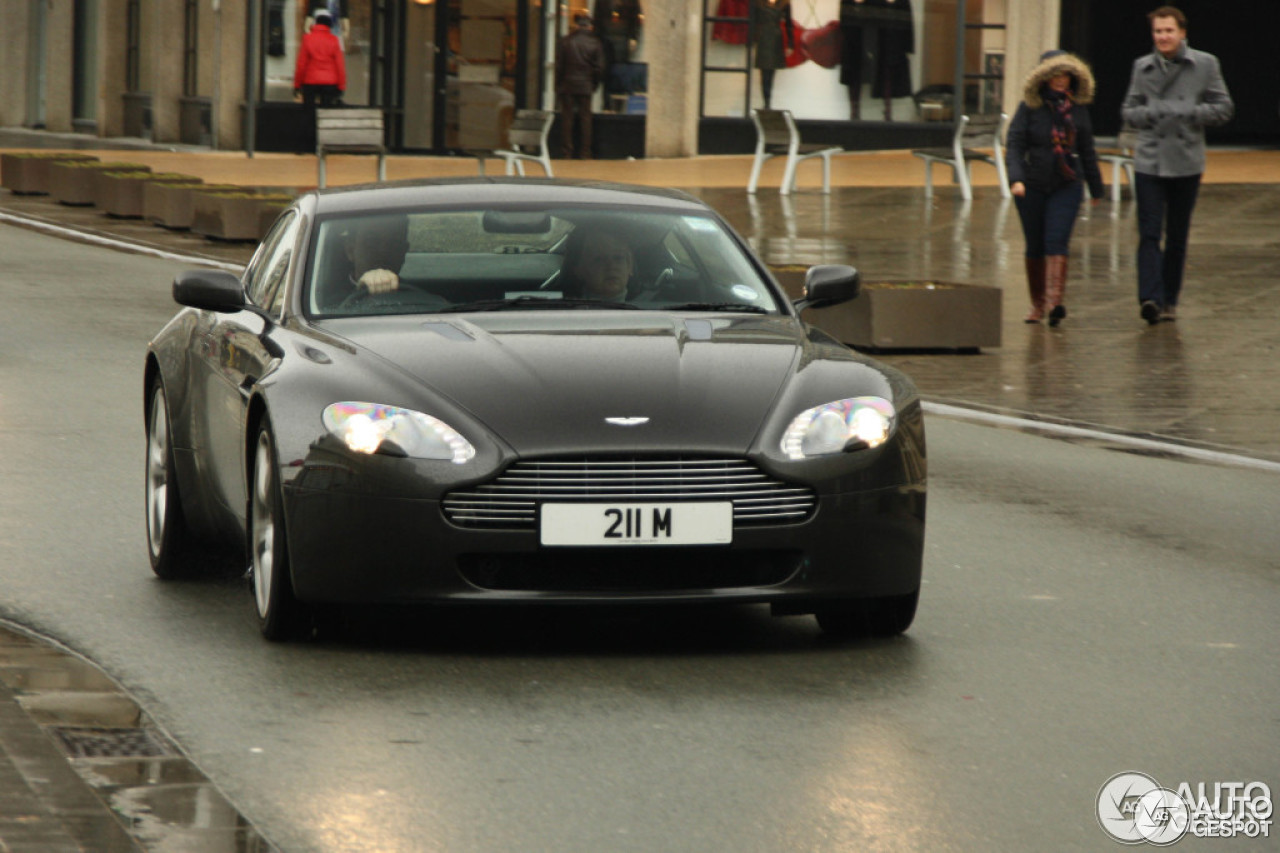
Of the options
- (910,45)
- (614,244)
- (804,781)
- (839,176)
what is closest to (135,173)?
(839,176)

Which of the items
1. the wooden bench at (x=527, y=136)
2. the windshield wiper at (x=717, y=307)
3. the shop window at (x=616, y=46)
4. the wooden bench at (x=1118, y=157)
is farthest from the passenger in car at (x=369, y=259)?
the shop window at (x=616, y=46)

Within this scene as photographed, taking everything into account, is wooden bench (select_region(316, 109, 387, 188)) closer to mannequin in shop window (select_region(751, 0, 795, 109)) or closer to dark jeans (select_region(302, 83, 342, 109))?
dark jeans (select_region(302, 83, 342, 109))

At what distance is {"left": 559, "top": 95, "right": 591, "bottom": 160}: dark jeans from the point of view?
1500 inches

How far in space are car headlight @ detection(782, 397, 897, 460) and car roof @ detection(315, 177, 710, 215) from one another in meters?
1.48

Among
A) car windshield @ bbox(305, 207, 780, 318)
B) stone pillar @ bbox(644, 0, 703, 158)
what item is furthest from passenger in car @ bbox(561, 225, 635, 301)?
stone pillar @ bbox(644, 0, 703, 158)

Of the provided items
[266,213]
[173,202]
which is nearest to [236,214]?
[266,213]

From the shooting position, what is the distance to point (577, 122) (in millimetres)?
38438

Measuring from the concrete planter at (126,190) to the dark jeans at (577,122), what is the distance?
12.7m

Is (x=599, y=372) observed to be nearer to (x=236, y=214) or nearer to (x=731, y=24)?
(x=236, y=214)

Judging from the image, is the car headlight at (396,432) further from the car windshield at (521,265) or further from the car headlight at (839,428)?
the car windshield at (521,265)

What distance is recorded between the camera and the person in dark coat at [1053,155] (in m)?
15.8

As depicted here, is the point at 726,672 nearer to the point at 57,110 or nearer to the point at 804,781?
the point at 804,781

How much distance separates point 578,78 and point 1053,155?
2269cm

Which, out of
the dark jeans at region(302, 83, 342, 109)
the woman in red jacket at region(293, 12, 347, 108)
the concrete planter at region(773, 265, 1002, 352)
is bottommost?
the concrete planter at region(773, 265, 1002, 352)
